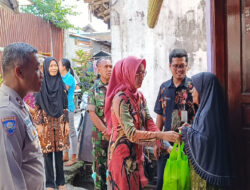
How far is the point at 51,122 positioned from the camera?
3740mm

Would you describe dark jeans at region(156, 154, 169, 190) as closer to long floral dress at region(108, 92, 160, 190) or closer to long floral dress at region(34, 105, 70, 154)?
long floral dress at region(108, 92, 160, 190)

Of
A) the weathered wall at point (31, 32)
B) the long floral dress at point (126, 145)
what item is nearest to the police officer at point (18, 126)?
the long floral dress at point (126, 145)

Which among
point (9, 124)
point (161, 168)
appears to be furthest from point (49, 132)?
point (9, 124)

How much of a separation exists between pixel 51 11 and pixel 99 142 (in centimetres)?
955

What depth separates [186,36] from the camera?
4820 millimetres

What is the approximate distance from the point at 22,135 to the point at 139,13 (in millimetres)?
4456

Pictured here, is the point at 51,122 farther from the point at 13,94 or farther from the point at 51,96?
the point at 13,94

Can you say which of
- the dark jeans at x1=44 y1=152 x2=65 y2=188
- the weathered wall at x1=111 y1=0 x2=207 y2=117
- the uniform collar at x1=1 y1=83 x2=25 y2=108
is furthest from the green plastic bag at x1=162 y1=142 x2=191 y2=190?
the weathered wall at x1=111 y1=0 x2=207 y2=117

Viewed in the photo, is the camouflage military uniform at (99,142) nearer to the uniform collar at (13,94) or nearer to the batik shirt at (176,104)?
the batik shirt at (176,104)

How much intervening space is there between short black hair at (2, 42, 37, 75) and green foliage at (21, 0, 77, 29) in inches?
414

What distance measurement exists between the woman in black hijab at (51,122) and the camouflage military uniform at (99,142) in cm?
68

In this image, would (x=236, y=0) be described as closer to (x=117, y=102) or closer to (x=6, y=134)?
(x=117, y=102)

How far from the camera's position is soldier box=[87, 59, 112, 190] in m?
3.28

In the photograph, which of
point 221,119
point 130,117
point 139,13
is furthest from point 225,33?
point 139,13
